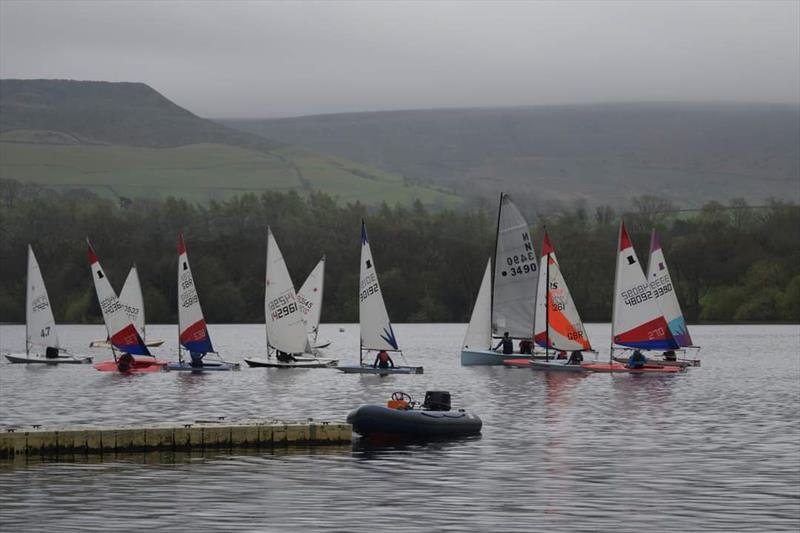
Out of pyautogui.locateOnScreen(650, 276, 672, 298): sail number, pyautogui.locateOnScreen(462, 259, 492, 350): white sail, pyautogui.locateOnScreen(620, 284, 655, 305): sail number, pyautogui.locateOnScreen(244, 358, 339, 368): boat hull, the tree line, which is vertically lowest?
pyautogui.locateOnScreen(244, 358, 339, 368): boat hull

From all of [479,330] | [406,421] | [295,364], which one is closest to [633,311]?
[479,330]

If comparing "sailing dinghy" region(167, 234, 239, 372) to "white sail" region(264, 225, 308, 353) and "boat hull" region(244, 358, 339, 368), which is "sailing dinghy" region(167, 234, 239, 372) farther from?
"white sail" region(264, 225, 308, 353)

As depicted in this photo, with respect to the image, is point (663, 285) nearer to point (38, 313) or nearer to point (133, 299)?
point (133, 299)

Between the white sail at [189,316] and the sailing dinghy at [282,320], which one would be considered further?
the sailing dinghy at [282,320]

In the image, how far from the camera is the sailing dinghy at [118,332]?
73438 millimetres

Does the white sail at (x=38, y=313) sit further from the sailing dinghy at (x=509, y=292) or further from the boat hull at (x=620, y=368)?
the boat hull at (x=620, y=368)

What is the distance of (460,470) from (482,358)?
4307 cm

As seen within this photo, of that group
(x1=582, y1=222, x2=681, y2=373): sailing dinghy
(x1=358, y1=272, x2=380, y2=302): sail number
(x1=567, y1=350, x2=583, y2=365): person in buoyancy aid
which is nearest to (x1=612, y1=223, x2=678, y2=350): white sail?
(x1=582, y1=222, x2=681, y2=373): sailing dinghy

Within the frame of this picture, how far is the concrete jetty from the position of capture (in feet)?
122

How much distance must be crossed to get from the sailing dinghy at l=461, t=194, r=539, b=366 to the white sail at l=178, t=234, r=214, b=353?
47.4 ft

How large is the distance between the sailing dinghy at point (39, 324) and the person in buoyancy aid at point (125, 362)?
7.65 m

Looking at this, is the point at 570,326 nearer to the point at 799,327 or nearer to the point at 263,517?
the point at 263,517

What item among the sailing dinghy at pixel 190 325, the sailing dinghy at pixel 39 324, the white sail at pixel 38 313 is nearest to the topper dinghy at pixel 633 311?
the sailing dinghy at pixel 190 325

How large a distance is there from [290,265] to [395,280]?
14731 millimetres
